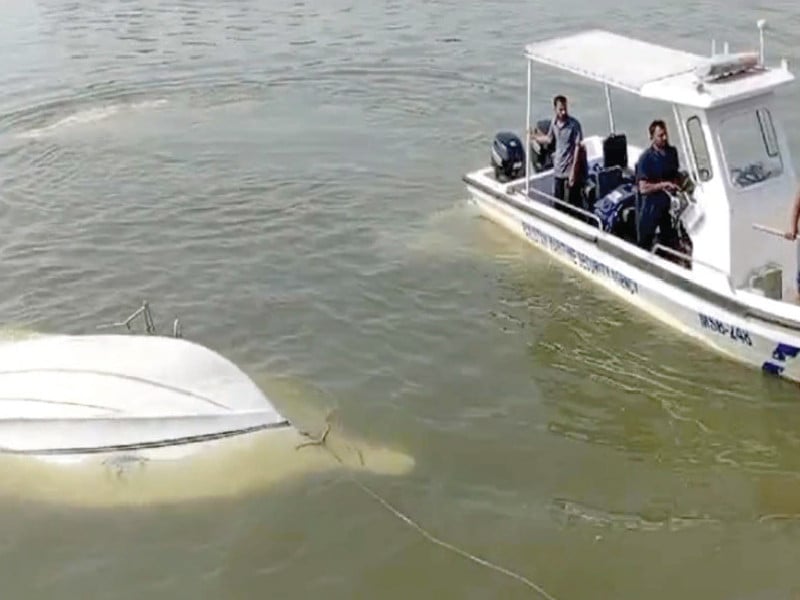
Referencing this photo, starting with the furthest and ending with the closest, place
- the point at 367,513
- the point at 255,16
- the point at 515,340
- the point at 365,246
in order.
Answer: the point at 255,16 → the point at 365,246 → the point at 515,340 → the point at 367,513

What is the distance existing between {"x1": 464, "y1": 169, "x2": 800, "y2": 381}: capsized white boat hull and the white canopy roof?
189cm

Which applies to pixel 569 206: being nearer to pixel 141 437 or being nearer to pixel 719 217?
pixel 719 217

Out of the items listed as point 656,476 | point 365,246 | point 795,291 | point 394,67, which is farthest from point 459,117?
point 656,476

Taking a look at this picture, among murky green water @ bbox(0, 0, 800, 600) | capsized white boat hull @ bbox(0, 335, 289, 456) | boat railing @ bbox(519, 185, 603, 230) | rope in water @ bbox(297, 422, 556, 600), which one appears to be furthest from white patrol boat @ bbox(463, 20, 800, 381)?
capsized white boat hull @ bbox(0, 335, 289, 456)

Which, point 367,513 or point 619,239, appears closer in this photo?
point 367,513

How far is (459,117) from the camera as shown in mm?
22094

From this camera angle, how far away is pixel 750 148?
13.5 m

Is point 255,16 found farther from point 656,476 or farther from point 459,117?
point 656,476

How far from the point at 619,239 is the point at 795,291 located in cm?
222

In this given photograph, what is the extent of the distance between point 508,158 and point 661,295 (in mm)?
4019

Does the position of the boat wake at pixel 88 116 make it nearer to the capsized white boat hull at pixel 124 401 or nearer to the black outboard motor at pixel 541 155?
the black outboard motor at pixel 541 155

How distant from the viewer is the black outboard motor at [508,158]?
A: 17.1m

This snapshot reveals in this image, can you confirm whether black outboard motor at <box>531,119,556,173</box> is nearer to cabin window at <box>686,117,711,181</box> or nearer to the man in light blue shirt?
the man in light blue shirt

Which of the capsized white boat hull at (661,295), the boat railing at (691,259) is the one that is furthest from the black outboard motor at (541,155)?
the boat railing at (691,259)
